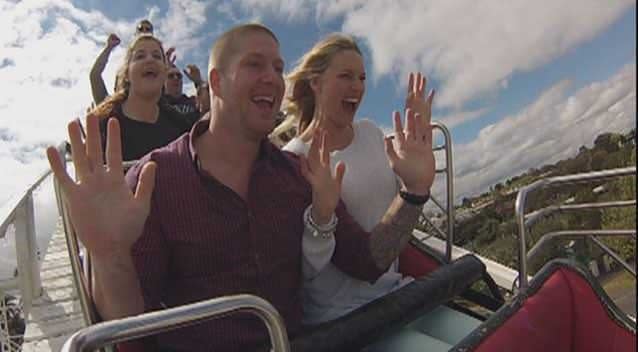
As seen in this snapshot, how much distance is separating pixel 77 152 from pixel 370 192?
75 cm

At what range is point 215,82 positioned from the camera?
4.01ft

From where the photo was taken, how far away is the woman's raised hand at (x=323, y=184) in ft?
3.77

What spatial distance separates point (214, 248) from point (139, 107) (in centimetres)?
112

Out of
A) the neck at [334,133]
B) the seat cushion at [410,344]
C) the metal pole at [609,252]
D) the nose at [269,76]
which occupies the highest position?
the nose at [269,76]

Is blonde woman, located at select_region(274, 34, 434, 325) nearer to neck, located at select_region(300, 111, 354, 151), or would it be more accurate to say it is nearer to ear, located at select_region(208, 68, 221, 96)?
neck, located at select_region(300, 111, 354, 151)


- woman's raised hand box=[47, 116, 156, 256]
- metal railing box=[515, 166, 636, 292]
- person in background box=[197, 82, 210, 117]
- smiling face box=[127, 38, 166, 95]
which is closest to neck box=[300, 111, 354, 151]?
metal railing box=[515, 166, 636, 292]

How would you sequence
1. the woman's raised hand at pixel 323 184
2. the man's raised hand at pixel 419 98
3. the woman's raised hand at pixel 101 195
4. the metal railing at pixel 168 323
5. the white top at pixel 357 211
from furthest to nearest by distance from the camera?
the man's raised hand at pixel 419 98, the white top at pixel 357 211, the woman's raised hand at pixel 323 184, the woman's raised hand at pixel 101 195, the metal railing at pixel 168 323

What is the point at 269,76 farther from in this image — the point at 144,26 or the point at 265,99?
the point at 144,26

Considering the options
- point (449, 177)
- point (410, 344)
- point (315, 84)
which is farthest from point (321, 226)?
point (449, 177)

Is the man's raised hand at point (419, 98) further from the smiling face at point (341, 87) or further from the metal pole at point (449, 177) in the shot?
the metal pole at point (449, 177)

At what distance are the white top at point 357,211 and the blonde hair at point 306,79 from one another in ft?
0.52

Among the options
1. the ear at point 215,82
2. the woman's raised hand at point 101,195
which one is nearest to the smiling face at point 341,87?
the ear at point 215,82

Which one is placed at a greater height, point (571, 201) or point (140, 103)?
point (140, 103)

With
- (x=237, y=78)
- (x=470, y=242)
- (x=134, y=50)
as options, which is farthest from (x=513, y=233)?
(x=134, y=50)
